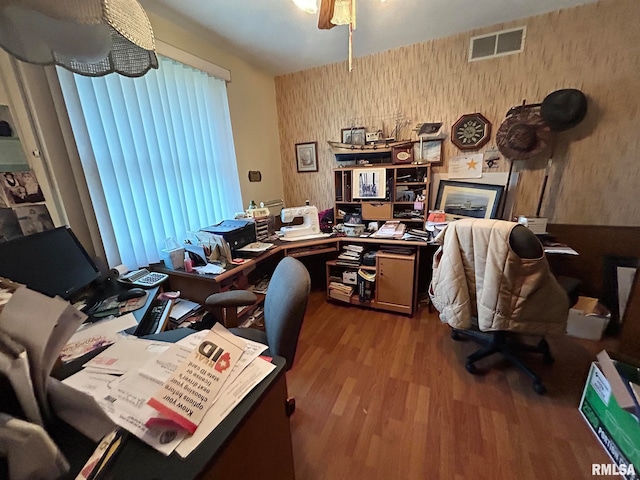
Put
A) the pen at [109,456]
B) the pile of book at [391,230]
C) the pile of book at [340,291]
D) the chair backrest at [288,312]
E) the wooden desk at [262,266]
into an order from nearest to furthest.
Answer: the pen at [109,456], the chair backrest at [288,312], the wooden desk at [262,266], the pile of book at [391,230], the pile of book at [340,291]

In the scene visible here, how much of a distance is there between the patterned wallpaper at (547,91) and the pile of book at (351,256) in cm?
117

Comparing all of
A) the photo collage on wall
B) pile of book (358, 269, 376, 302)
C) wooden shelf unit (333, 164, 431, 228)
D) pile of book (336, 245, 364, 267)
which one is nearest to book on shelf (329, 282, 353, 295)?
pile of book (358, 269, 376, 302)

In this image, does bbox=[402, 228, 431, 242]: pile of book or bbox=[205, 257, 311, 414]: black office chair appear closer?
bbox=[205, 257, 311, 414]: black office chair

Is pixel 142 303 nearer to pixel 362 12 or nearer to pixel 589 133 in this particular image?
pixel 362 12

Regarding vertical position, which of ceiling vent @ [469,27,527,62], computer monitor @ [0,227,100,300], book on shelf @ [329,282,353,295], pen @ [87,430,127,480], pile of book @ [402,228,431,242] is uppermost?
ceiling vent @ [469,27,527,62]

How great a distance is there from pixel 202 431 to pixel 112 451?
0.17 m

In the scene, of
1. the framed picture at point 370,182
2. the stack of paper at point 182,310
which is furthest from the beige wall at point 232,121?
the framed picture at point 370,182

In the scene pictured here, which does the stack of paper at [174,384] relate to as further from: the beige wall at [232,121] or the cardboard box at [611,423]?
the cardboard box at [611,423]

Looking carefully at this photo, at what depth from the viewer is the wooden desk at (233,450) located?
0.50 meters

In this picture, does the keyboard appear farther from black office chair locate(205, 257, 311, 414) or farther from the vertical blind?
the vertical blind

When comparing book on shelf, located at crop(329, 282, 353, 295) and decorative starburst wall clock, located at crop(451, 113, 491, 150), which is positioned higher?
decorative starburst wall clock, located at crop(451, 113, 491, 150)

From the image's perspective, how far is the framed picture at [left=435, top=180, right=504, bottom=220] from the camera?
87.3 inches

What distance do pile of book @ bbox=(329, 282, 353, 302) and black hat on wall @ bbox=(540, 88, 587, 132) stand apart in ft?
7.01

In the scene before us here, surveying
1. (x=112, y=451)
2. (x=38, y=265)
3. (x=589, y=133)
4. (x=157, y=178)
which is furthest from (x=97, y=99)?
(x=589, y=133)
